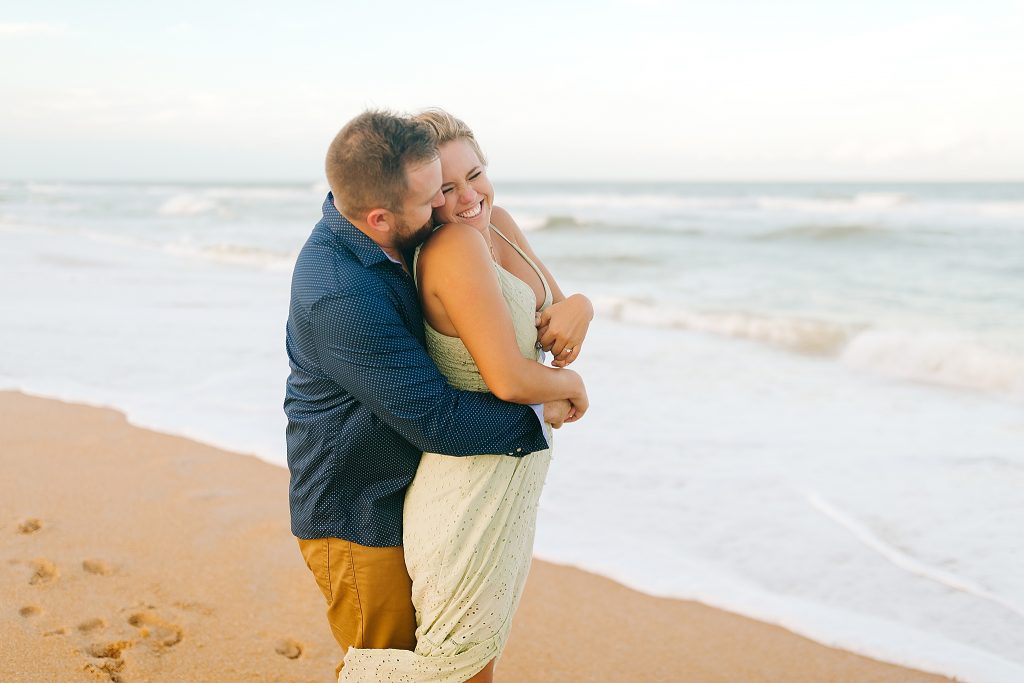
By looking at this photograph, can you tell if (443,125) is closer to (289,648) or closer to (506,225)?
(506,225)

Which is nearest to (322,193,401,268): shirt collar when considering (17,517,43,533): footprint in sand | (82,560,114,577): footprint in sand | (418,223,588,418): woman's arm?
(418,223,588,418): woman's arm

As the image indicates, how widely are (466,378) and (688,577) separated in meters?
2.24

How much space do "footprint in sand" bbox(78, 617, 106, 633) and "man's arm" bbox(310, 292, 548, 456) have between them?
183 centimetres

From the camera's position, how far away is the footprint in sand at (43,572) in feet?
11.3

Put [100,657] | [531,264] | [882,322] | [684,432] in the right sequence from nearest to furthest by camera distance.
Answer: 1. [531,264]
2. [100,657]
3. [684,432]
4. [882,322]

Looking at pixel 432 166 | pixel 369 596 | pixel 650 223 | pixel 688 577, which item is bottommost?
pixel 650 223

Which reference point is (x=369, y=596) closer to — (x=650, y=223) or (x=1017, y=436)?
(x=1017, y=436)

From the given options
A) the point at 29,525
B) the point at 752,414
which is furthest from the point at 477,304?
the point at 752,414

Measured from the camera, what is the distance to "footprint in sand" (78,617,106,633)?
10.3 feet

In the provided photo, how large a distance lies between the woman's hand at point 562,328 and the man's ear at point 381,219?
50 centimetres

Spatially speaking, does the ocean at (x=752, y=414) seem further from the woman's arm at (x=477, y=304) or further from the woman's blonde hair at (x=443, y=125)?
the woman's blonde hair at (x=443, y=125)

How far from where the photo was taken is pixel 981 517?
469 centimetres

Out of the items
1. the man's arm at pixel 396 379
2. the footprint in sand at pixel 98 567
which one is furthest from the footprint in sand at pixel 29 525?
the man's arm at pixel 396 379

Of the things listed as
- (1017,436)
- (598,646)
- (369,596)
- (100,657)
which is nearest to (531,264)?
(369,596)
